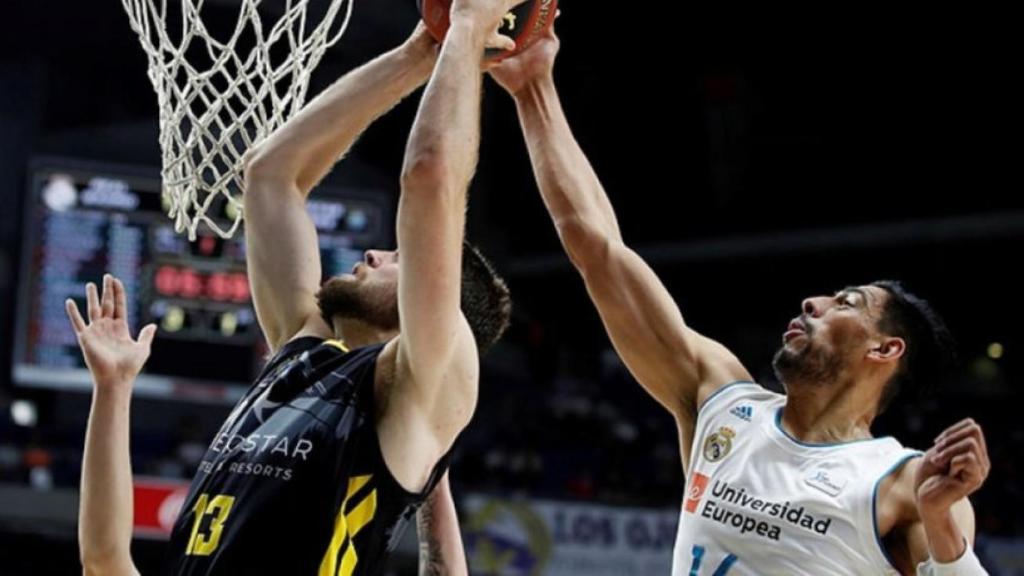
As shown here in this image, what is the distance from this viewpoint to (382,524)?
9.32 ft

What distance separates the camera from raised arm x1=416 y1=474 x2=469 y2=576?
10.2 ft

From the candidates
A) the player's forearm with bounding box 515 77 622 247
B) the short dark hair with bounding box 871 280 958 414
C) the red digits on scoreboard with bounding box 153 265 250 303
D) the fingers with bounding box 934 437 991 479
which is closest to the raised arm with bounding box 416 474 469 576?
the fingers with bounding box 934 437 991 479

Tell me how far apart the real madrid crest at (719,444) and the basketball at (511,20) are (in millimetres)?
1016

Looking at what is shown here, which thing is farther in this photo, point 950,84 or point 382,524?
point 950,84

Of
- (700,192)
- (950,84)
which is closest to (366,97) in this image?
(950,84)

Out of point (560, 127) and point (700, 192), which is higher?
point (560, 127)

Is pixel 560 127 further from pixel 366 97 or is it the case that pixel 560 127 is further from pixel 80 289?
pixel 80 289

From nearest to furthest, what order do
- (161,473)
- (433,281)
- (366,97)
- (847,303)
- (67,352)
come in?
1. (433,281)
2. (366,97)
3. (847,303)
4. (67,352)
5. (161,473)

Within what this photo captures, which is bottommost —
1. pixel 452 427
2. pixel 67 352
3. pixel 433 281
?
pixel 67 352

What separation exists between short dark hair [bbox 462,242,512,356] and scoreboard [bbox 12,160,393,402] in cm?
802

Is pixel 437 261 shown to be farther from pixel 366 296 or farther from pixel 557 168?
pixel 557 168

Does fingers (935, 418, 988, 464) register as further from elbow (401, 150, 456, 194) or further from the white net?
the white net

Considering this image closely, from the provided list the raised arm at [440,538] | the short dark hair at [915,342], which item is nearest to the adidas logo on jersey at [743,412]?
the short dark hair at [915,342]

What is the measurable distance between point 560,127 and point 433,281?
151 centimetres
